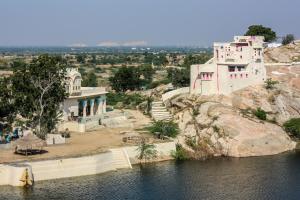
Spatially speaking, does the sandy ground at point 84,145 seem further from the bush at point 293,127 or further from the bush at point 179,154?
the bush at point 293,127

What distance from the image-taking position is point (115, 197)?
45375 millimetres

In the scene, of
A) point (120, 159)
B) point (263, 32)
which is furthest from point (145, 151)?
point (263, 32)

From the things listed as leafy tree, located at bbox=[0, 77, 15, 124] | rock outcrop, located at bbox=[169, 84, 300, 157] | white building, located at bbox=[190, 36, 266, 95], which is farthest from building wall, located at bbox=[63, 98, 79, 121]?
white building, located at bbox=[190, 36, 266, 95]

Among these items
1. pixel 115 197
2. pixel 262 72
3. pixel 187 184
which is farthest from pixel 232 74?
pixel 115 197

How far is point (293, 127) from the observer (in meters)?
66.8

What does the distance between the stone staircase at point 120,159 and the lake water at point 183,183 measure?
107 cm

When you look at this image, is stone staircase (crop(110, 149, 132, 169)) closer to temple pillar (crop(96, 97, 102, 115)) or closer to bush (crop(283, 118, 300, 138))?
temple pillar (crop(96, 97, 102, 115))

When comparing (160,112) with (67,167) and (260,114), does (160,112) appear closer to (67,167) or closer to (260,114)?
(260,114)

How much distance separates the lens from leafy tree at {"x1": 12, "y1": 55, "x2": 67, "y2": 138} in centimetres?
5791

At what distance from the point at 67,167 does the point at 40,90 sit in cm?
1072

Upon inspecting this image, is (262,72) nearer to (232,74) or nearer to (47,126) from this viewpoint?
(232,74)

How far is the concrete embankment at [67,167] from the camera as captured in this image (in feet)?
159

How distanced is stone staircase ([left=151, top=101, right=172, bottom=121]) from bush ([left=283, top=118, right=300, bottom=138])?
13.1 meters

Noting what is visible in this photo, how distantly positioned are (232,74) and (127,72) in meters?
33.6
